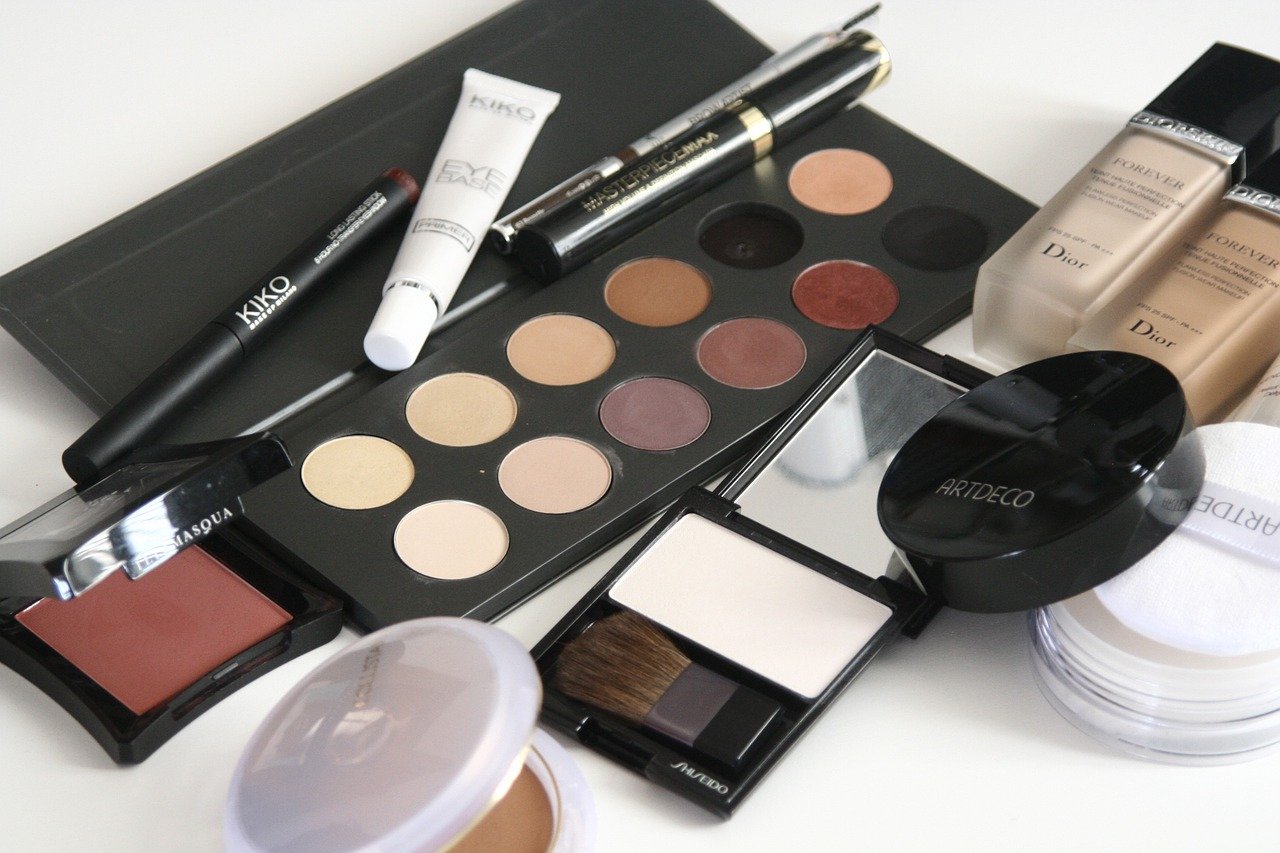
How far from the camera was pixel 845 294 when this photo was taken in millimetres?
1308

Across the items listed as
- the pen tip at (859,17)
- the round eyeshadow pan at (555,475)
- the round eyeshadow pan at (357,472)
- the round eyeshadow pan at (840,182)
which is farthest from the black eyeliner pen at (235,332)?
the pen tip at (859,17)

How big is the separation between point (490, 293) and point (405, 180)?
132 mm

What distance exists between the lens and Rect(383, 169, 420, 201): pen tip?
1350 millimetres

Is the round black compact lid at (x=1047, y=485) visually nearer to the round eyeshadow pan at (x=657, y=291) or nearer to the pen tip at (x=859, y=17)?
the round eyeshadow pan at (x=657, y=291)

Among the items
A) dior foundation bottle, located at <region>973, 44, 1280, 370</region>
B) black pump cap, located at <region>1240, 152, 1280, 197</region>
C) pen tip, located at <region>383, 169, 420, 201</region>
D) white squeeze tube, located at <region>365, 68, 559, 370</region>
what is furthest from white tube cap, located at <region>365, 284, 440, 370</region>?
black pump cap, located at <region>1240, 152, 1280, 197</region>

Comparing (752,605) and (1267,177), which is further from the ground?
(1267,177)

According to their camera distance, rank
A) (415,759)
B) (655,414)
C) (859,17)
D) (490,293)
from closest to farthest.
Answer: (415,759), (655,414), (490,293), (859,17)

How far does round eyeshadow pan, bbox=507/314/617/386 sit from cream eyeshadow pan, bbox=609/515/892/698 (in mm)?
196

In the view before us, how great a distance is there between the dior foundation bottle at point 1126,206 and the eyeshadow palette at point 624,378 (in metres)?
0.08

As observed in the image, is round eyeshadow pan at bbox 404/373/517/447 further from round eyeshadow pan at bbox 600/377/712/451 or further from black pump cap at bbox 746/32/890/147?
black pump cap at bbox 746/32/890/147

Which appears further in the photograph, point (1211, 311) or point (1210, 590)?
point (1211, 311)

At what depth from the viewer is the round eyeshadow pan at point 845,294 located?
129 cm

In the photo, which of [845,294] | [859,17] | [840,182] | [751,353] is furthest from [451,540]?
[859,17]

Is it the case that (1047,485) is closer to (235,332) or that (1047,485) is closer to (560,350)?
(560,350)
